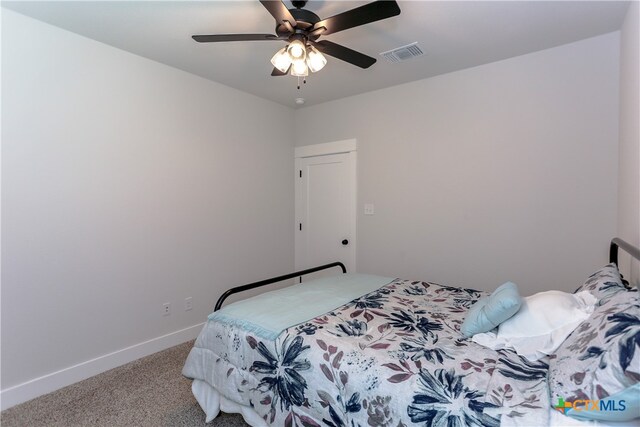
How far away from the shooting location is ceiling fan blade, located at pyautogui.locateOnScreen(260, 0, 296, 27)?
5.17ft

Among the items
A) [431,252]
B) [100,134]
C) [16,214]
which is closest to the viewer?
[16,214]

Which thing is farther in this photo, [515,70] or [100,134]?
[515,70]

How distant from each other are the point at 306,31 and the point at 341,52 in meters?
0.28

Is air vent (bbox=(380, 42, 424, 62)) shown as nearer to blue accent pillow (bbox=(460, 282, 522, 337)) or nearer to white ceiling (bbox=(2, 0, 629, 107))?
white ceiling (bbox=(2, 0, 629, 107))

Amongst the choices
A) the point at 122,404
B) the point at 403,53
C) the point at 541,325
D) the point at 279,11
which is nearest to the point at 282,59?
the point at 279,11

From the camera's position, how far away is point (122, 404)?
212 centimetres

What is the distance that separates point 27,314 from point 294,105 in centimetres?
337

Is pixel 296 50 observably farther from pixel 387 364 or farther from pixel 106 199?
pixel 106 199

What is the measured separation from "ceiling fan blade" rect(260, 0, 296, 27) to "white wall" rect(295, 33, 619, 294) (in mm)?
1418

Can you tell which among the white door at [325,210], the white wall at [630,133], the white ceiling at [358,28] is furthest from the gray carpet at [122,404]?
the white wall at [630,133]

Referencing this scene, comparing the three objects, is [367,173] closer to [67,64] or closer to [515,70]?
[515,70]

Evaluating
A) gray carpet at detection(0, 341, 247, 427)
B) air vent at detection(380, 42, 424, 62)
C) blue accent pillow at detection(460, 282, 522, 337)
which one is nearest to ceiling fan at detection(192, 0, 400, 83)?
air vent at detection(380, 42, 424, 62)

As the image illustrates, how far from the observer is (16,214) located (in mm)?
2148

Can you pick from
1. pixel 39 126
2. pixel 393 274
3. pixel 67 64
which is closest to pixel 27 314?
pixel 39 126
